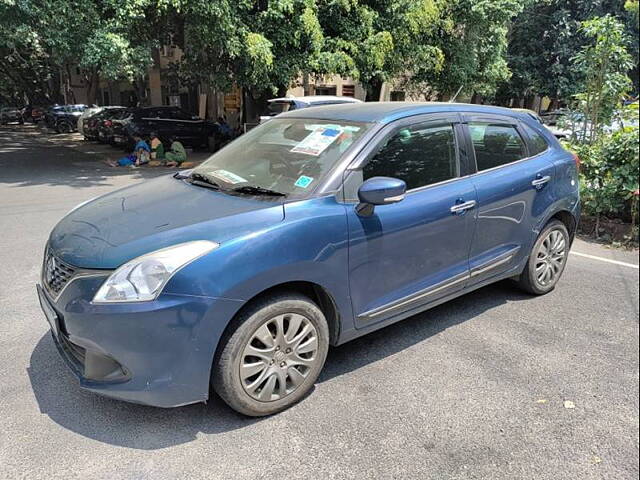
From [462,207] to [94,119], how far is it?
62.6 feet

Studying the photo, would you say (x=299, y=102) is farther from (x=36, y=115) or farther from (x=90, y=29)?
(x=36, y=115)

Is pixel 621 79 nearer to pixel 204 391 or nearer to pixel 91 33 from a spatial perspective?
pixel 204 391

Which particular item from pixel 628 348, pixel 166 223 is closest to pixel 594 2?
pixel 628 348

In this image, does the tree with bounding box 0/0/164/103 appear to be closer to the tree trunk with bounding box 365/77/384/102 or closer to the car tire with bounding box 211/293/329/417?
the tree trunk with bounding box 365/77/384/102

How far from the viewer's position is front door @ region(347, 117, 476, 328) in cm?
307

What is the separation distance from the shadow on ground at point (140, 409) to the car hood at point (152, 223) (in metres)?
0.88

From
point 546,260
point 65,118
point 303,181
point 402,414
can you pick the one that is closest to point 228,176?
point 303,181

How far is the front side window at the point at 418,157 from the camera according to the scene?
10.6 feet

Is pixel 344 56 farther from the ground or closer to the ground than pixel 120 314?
farther from the ground

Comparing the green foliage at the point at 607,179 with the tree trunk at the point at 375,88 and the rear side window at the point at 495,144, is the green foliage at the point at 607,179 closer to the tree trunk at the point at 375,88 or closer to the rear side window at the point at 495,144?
the rear side window at the point at 495,144

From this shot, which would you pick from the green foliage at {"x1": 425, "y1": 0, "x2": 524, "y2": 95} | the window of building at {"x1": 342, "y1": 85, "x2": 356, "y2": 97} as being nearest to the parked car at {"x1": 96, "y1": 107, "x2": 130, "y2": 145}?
the green foliage at {"x1": 425, "y1": 0, "x2": 524, "y2": 95}

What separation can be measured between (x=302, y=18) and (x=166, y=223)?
9.71 meters

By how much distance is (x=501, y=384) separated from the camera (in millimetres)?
3160

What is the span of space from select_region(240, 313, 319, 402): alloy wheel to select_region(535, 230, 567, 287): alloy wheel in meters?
2.49
